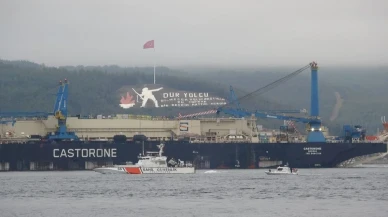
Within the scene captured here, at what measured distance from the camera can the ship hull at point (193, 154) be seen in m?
125

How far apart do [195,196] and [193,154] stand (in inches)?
1981

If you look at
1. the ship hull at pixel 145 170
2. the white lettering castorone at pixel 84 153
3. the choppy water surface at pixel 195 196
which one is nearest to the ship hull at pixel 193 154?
the white lettering castorone at pixel 84 153

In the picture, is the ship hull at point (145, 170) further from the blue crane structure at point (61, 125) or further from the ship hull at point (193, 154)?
the blue crane structure at point (61, 125)

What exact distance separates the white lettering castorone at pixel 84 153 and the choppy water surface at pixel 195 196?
21.0 meters

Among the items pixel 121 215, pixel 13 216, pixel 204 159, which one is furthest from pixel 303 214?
pixel 204 159

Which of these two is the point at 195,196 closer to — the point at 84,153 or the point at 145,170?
the point at 145,170

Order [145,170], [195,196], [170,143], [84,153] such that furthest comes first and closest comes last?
[170,143] < [84,153] < [145,170] < [195,196]

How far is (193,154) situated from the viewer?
128 m

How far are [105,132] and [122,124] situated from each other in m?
2.37

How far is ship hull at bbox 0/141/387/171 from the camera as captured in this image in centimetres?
12538

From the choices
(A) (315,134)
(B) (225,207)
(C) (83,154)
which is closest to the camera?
(B) (225,207)

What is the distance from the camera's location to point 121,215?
65812 mm

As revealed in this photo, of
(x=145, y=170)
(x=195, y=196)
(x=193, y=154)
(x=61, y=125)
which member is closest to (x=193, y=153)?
(x=193, y=154)

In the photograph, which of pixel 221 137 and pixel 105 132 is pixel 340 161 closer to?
pixel 221 137
